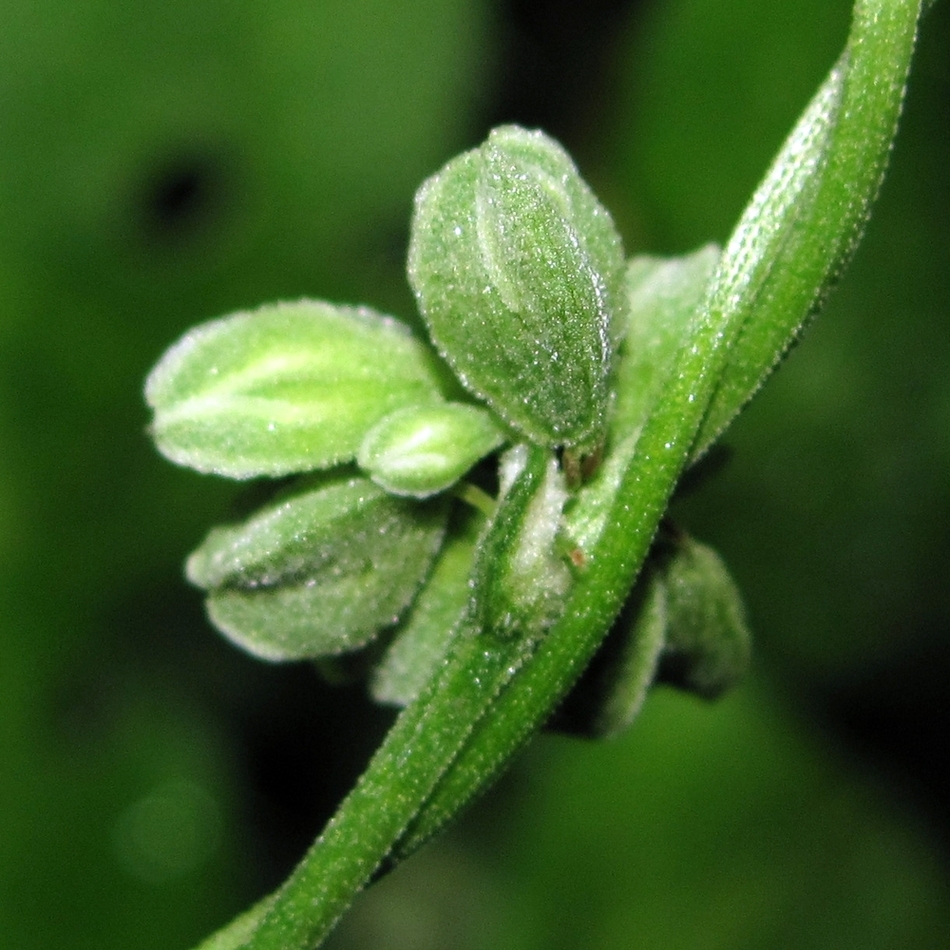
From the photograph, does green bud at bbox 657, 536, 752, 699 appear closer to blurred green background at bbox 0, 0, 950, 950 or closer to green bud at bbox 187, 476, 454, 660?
green bud at bbox 187, 476, 454, 660

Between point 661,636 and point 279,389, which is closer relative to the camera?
point 279,389

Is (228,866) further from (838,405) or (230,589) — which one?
(230,589)

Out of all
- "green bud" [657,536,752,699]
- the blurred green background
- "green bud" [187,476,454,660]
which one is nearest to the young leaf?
"green bud" [187,476,454,660]

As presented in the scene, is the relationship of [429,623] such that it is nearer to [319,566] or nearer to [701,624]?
[319,566]

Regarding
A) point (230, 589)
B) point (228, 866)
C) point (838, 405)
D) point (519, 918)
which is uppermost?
point (230, 589)

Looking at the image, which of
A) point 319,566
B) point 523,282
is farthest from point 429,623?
point 523,282

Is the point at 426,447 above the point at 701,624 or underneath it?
above

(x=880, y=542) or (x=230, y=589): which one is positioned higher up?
(x=230, y=589)

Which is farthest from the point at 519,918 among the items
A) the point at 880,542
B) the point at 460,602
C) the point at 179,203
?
the point at 460,602
